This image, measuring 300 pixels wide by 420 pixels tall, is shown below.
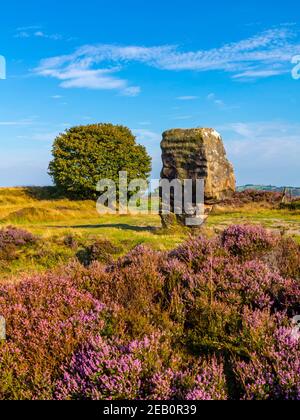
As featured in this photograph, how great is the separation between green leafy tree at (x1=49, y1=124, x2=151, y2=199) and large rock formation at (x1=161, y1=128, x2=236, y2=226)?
24998mm

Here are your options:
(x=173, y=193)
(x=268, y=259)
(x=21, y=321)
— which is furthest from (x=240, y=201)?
(x=21, y=321)

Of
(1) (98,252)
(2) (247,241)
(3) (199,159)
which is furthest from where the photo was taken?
(3) (199,159)

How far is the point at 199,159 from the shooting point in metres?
18.6

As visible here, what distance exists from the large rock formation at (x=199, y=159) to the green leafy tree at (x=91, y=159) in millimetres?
24998

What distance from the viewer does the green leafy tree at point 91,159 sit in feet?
144

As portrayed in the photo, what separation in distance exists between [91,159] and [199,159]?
1090 inches

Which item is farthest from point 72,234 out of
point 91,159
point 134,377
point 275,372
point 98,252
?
point 91,159

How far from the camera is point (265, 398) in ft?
9.60

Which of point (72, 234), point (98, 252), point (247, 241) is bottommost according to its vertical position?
point (98, 252)

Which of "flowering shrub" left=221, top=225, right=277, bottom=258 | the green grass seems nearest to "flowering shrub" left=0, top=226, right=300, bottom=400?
"flowering shrub" left=221, top=225, right=277, bottom=258

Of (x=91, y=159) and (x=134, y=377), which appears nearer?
(x=134, y=377)

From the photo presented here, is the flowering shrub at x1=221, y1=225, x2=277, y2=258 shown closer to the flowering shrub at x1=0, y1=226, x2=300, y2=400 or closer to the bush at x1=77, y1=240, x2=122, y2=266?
the flowering shrub at x1=0, y1=226, x2=300, y2=400

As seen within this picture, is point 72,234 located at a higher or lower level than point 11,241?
higher

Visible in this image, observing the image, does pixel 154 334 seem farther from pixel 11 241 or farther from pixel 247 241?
pixel 11 241
